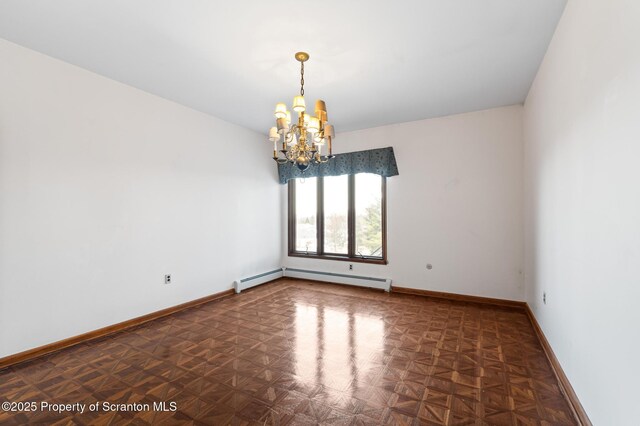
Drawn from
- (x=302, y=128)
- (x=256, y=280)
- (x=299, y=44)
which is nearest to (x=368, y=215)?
(x=256, y=280)

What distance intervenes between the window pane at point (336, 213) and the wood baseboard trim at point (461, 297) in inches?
47.4

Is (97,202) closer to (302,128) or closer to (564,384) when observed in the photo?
(302,128)

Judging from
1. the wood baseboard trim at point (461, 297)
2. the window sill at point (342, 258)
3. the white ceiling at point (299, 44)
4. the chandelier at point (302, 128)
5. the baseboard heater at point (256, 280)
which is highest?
the white ceiling at point (299, 44)

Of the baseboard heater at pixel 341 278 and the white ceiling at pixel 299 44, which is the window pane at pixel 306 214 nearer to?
the baseboard heater at pixel 341 278

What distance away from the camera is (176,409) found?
71.8 inches

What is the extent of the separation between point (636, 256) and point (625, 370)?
0.52 m

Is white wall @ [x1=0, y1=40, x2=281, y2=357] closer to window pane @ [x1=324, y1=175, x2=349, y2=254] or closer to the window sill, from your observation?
the window sill

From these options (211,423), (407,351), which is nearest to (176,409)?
(211,423)

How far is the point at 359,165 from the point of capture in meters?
4.76

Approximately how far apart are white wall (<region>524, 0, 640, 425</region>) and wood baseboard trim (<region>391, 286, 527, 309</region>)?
132cm

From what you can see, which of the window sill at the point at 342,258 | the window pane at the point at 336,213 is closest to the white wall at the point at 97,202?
the window sill at the point at 342,258

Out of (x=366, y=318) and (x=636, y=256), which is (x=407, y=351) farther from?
(x=636, y=256)

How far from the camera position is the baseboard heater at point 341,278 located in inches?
180

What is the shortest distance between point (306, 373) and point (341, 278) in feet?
9.00
